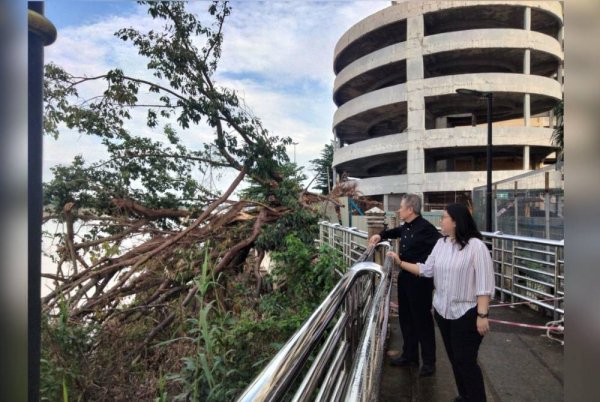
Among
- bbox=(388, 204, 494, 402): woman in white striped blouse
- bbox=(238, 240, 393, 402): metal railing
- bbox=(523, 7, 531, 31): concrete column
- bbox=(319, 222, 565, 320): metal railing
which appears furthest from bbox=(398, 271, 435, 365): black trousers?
bbox=(523, 7, 531, 31): concrete column

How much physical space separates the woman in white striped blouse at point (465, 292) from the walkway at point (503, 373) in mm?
427

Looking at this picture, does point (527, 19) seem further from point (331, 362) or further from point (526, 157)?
point (331, 362)

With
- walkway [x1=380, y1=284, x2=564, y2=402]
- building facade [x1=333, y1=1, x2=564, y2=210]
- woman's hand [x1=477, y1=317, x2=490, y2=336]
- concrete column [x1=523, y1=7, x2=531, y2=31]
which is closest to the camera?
woman's hand [x1=477, y1=317, x2=490, y2=336]

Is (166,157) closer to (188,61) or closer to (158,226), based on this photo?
(158,226)

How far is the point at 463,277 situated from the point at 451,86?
22291 mm

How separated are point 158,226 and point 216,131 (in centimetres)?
210

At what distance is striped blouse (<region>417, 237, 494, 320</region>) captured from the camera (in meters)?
2.03

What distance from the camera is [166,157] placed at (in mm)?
6598

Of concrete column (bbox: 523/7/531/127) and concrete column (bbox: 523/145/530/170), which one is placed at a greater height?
concrete column (bbox: 523/7/531/127)

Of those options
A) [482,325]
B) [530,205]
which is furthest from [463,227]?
[530,205]

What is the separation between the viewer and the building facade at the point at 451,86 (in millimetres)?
21031

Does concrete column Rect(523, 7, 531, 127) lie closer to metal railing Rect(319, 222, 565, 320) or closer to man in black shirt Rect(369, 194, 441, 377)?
metal railing Rect(319, 222, 565, 320)

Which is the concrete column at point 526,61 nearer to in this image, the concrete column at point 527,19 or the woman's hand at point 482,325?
the concrete column at point 527,19
